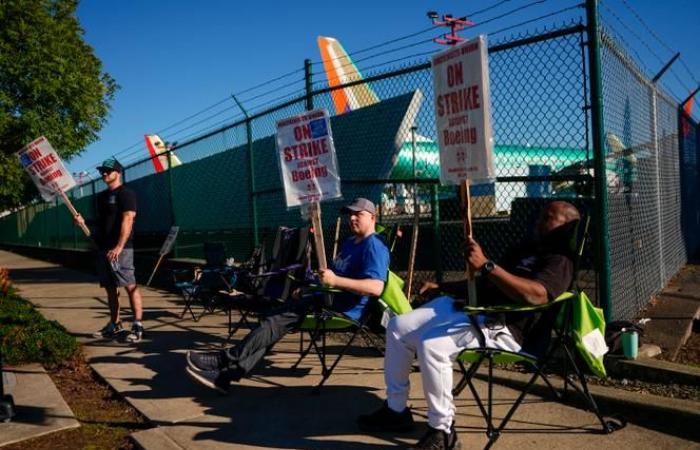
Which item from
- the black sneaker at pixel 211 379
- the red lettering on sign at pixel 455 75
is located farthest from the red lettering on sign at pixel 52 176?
the red lettering on sign at pixel 455 75

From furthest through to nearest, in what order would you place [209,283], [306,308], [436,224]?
[209,283]
[436,224]
[306,308]

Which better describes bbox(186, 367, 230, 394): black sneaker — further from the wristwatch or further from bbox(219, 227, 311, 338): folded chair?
the wristwatch

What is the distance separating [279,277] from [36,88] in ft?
41.2

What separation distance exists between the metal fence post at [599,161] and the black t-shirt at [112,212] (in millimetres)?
4607

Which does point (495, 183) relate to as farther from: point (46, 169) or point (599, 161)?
point (46, 169)

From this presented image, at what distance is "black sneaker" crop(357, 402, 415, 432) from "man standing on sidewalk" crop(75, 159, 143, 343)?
370 centimetres

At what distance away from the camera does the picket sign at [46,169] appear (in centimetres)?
802

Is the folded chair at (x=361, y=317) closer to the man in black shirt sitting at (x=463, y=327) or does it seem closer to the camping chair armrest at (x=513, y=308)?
the man in black shirt sitting at (x=463, y=327)

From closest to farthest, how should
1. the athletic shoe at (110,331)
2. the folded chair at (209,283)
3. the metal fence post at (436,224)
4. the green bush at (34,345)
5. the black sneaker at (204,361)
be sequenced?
the black sneaker at (204,361), the green bush at (34,345), the metal fence post at (436,224), the athletic shoe at (110,331), the folded chair at (209,283)

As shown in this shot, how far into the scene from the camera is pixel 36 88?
615 inches

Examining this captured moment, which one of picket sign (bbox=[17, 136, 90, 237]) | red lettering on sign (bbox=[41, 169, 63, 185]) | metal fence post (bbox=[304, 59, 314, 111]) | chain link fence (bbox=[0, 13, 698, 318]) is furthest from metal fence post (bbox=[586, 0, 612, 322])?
red lettering on sign (bbox=[41, 169, 63, 185])

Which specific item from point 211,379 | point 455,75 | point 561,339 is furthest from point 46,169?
point 561,339

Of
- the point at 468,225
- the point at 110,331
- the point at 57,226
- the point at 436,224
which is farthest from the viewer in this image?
the point at 57,226

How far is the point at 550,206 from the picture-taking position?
11.6 ft
